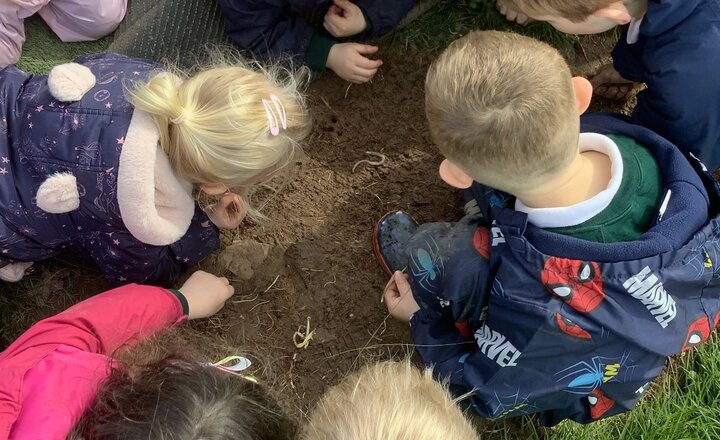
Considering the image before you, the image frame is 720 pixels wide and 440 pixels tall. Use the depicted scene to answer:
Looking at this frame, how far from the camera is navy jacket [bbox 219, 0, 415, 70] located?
2.61m

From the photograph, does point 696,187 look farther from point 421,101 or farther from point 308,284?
point 308,284

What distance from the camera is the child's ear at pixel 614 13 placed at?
1.90 m

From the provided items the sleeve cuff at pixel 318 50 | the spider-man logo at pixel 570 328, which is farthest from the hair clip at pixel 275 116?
the spider-man logo at pixel 570 328

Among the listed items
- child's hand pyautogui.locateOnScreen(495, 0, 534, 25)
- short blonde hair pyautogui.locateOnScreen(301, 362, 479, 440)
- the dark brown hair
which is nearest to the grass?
child's hand pyautogui.locateOnScreen(495, 0, 534, 25)

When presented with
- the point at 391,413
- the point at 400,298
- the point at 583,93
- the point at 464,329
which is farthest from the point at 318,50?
the point at 391,413

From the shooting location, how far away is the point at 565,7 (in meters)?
1.90

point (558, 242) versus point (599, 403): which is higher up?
point (558, 242)

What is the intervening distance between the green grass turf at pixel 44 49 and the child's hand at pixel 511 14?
1762 millimetres

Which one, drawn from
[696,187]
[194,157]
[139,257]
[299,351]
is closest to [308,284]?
[299,351]

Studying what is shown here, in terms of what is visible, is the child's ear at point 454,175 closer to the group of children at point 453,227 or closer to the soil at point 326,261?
the group of children at point 453,227

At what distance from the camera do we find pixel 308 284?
8.48 feet

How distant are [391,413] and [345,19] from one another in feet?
6.04

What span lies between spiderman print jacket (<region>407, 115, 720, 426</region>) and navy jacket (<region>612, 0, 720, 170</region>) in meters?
0.19

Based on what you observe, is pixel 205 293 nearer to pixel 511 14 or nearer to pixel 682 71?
pixel 511 14
